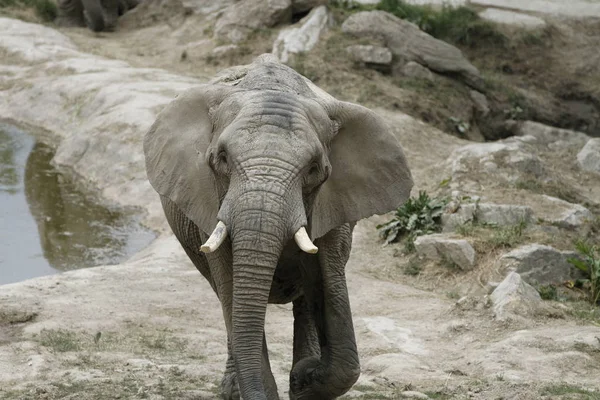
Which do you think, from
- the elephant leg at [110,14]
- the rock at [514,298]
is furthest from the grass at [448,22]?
the rock at [514,298]

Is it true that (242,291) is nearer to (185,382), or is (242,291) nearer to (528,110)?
(185,382)

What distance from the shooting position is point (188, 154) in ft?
20.6

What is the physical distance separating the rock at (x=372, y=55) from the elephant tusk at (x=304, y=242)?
12.5m

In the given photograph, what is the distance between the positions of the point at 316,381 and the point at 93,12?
54.7 feet

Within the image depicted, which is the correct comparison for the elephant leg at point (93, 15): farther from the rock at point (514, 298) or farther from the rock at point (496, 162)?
the rock at point (514, 298)

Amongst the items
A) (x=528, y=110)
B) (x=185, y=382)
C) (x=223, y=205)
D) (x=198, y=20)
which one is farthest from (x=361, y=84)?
(x=223, y=205)

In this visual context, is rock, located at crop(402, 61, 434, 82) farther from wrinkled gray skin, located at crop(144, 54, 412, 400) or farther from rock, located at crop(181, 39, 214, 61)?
wrinkled gray skin, located at crop(144, 54, 412, 400)

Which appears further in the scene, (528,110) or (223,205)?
(528,110)

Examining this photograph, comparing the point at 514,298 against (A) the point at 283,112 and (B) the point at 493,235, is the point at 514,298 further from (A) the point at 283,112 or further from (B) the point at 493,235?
(A) the point at 283,112

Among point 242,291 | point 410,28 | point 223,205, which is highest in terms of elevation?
point 223,205

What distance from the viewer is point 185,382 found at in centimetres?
734

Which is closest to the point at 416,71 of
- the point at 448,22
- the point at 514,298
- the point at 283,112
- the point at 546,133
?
the point at 448,22

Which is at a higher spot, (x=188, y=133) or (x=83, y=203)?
(x=188, y=133)

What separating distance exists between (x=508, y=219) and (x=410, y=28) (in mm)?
7411
